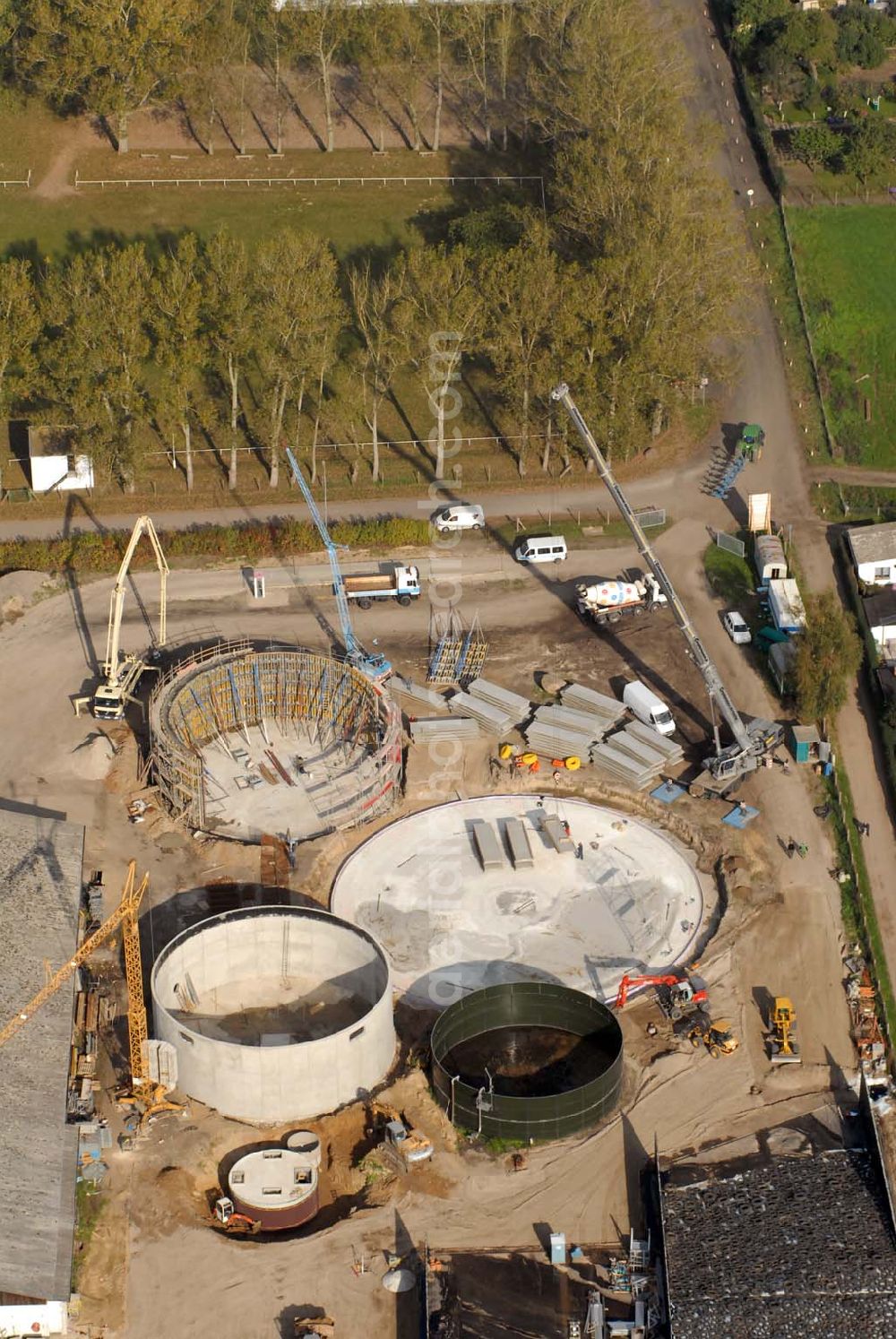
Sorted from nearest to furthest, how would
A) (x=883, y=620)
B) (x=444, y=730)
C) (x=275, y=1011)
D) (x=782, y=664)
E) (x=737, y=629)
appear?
(x=275, y=1011) → (x=444, y=730) → (x=782, y=664) → (x=737, y=629) → (x=883, y=620)

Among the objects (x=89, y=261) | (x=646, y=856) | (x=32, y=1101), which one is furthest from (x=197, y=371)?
(x=32, y=1101)

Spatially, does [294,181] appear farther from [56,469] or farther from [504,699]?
[504,699]

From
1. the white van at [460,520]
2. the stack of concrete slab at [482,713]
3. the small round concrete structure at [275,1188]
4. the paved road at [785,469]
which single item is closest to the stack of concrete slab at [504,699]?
the stack of concrete slab at [482,713]

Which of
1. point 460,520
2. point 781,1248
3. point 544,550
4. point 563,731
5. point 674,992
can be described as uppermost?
point 460,520

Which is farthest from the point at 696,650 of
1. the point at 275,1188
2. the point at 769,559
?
the point at 275,1188

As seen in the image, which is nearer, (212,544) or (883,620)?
(883,620)

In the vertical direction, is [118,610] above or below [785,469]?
below
